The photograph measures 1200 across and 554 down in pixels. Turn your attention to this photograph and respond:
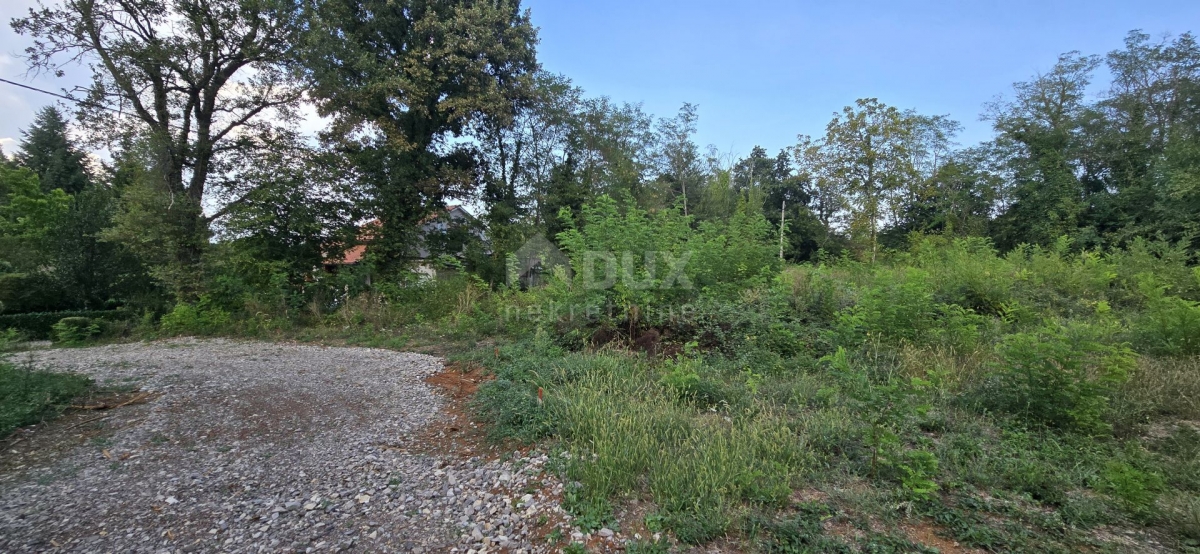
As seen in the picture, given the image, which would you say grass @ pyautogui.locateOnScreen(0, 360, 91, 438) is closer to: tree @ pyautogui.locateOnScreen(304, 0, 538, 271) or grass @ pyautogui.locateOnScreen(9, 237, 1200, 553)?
grass @ pyautogui.locateOnScreen(9, 237, 1200, 553)

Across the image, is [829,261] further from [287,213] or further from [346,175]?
[287,213]

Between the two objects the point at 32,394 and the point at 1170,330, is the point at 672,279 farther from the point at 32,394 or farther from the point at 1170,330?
the point at 32,394

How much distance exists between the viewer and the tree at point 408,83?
38.7 ft

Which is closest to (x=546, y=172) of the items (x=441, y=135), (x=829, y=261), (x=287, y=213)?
(x=441, y=135)

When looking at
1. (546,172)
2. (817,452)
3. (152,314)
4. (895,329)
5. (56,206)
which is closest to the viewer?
(817,452)

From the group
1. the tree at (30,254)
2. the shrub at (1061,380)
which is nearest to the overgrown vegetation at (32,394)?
the shrub at (1061,380)

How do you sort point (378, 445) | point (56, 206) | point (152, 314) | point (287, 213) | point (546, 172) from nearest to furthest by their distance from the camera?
point (378, 445), point (152, 314), point (287, 213), point (56, 206), point (546, 172)

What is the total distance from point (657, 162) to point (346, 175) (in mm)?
17130

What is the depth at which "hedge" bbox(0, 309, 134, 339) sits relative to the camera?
12047 millimetres

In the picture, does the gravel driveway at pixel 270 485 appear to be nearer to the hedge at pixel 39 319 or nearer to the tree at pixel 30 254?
the hedge at pixel 39 319

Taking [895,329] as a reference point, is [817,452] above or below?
below

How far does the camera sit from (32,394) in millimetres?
4004

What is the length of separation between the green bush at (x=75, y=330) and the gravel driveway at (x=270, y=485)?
23.8ft

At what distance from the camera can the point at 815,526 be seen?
220 centimetres
